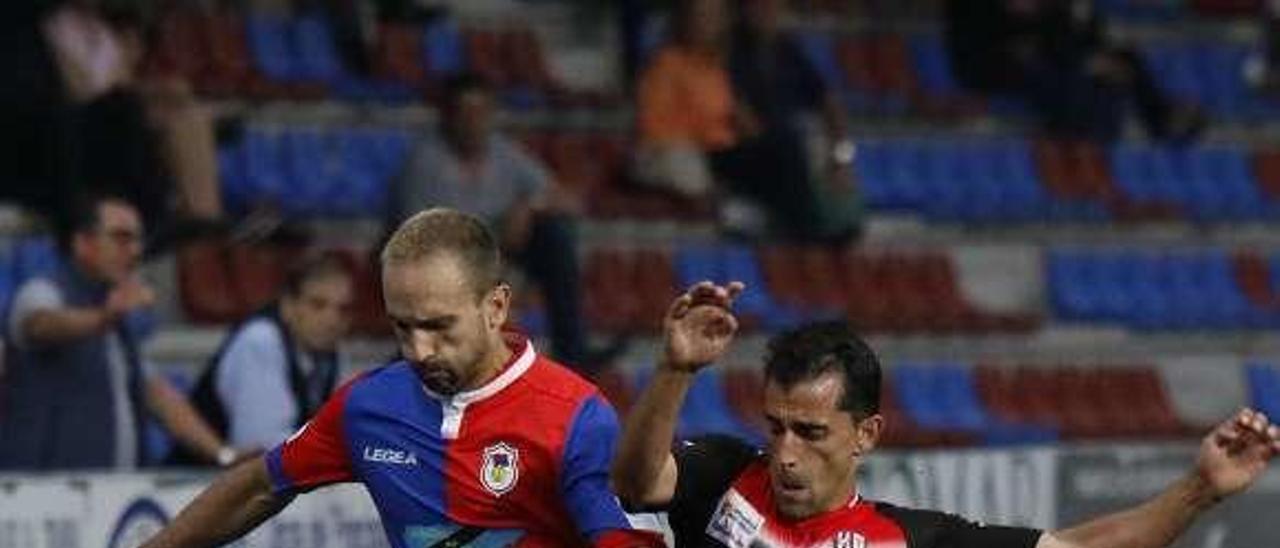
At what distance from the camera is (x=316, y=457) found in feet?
23.5

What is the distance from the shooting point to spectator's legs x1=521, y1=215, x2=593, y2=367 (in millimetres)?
15398

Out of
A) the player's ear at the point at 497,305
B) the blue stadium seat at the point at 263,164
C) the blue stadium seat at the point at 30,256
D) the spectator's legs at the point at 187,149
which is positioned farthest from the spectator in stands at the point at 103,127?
the player's ear at the point at 497,305

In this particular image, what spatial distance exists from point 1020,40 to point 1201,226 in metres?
1.59

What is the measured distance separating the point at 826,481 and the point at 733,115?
410 inches

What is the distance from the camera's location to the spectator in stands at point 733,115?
1688cm

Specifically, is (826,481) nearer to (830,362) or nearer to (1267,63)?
(830,362)

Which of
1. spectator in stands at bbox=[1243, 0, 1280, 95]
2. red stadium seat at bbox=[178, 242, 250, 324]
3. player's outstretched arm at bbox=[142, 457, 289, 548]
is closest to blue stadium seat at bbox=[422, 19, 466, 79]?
red stadium seat at bbox=[178, 242, 250, 324]

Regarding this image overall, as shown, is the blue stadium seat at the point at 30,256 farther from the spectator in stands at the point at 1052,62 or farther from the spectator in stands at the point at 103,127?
the spectator in stands at the point at 1052,62

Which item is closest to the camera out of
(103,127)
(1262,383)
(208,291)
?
(103,127)

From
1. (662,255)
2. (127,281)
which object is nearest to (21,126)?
(127,281)

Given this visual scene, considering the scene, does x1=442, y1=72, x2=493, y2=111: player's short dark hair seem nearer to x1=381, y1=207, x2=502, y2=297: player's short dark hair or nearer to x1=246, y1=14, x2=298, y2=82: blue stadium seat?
x1=246, y1=14, x2=298, y2=82: blue stadium seat

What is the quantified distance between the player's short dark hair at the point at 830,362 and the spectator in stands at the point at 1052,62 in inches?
484

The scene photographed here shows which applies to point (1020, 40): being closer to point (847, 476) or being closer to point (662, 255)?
point (662, 255)

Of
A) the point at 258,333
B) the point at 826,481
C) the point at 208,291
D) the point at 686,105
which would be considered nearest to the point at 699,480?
the point at 826,481
